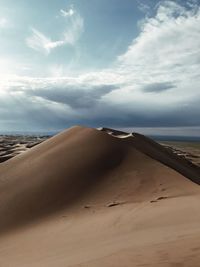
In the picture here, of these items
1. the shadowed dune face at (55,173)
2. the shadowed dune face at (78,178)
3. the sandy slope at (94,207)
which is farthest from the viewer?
the shadowed dune face at (55,173)

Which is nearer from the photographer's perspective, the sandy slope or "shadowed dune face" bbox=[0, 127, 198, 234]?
the sandy slope

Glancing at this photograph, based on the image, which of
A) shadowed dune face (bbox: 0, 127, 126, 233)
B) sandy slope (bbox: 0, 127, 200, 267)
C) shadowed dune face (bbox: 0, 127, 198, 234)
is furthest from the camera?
shadowed dune face (bbox: 0, 127, 126, 233)

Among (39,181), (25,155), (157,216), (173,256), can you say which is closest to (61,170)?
(39,181)

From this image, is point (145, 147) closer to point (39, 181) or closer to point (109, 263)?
point (39, 181)

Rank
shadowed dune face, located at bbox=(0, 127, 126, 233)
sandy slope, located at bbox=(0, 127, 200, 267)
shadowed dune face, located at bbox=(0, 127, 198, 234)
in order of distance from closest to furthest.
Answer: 1. sandy slope, located at bbox=(0, 127, 200, 267)
2. shadowed dune face, located at bbox=(0, 127, 198, 234)
3. shadowed dune face, located at bbox=(0, 127, 126, 233)

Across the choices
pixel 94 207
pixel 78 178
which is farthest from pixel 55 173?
pixel 94 207

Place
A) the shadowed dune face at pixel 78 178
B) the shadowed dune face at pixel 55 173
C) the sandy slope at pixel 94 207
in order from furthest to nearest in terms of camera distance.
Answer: the shadowed dune face at pixel 55 173 < the shadowed dune face at pixel 78 178 < the sandy slope at pixel 94 207
